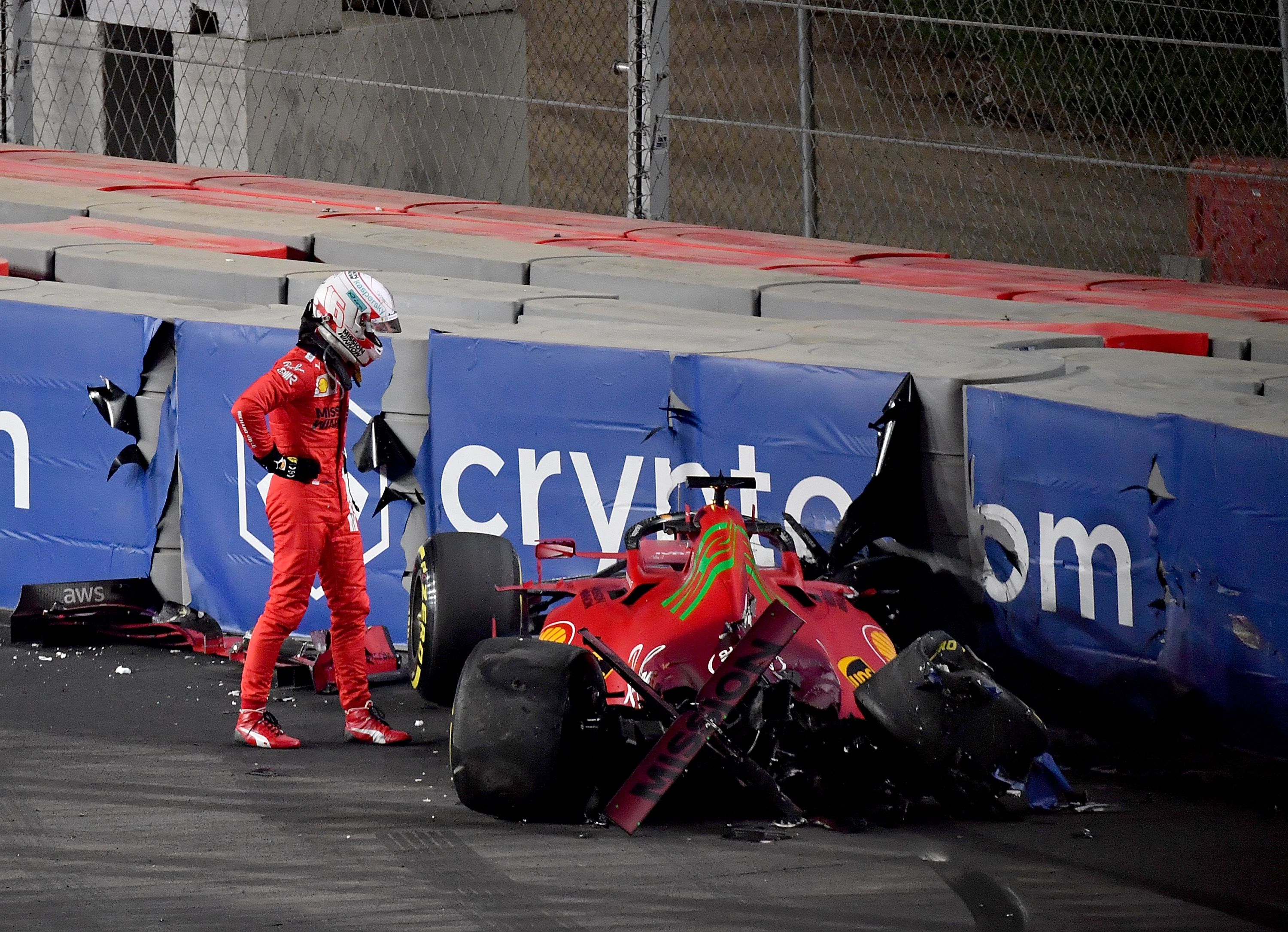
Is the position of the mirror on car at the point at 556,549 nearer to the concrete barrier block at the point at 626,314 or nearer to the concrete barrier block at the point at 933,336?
the concrete barrier block at the point at 933,336

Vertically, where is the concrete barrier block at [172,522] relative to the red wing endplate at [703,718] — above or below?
above

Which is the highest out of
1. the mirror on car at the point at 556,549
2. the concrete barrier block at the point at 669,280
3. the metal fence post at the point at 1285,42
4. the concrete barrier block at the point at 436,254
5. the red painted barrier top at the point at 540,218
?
the metal fence post at the point at 1285,42

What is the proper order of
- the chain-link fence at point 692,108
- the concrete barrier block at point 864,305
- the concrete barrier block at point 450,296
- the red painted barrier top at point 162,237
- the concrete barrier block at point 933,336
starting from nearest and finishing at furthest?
the concrete barrier block at point 933,336 < the concrete barrier block at point 450,296 < the concrete barrier block at point 864,305 < the red painted barrier top at point 162,237 < the chain-link fence at point 692,108

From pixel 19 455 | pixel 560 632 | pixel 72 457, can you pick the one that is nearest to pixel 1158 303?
pixel 560 632

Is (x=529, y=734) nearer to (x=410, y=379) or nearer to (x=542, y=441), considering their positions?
(x=542, y=441)

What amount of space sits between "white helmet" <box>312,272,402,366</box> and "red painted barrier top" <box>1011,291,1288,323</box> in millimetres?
4591

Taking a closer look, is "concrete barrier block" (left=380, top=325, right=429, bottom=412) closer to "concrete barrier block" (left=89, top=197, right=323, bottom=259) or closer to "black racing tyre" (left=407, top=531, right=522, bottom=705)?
"black racing tyre" (left=407, top=531, right=522, bottom=705)

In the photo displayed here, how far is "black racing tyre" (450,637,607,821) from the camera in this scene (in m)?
5.78

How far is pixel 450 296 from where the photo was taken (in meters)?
9.62

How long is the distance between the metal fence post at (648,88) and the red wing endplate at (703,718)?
Result: 7474 mm

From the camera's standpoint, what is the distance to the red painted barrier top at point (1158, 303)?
Result: 10055 millimetres

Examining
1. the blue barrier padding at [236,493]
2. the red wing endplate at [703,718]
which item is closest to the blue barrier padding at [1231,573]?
the red wing endplate at [703,718]

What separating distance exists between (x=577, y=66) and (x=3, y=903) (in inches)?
744

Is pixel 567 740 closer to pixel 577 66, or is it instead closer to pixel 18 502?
pixel 18 502
